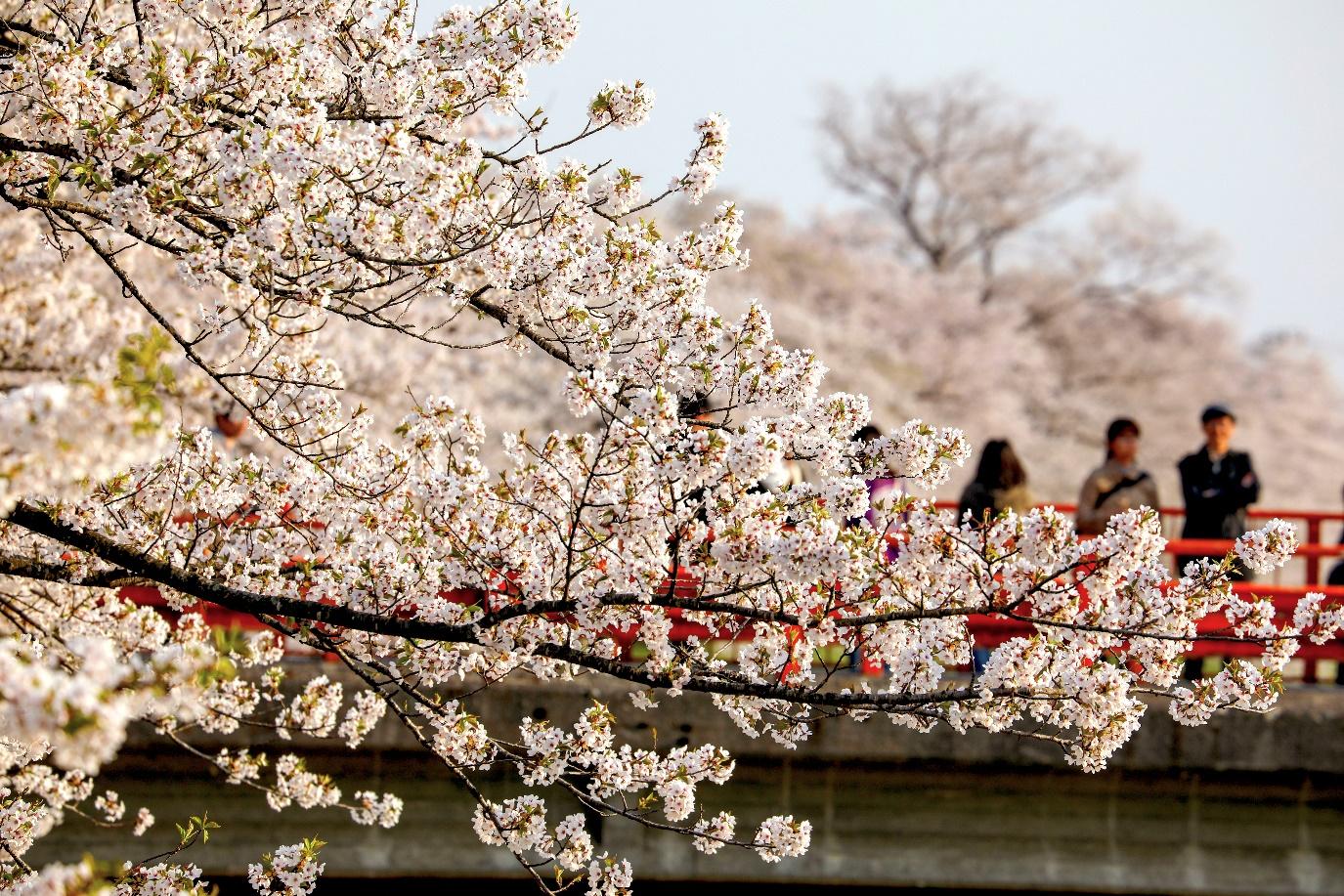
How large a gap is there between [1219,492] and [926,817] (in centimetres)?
293

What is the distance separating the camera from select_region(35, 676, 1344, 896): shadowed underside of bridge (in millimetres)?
8258

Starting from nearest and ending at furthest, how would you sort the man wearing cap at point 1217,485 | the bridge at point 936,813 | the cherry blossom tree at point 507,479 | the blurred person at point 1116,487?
the cherry blossom tree at point 507,479, the bridge at point 936,813, the blurred person at point 1116,487, the man wearing cap at point 1217,485

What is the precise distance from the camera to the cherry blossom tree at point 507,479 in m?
4.06

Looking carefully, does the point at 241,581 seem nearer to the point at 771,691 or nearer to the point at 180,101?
the point at 180,101

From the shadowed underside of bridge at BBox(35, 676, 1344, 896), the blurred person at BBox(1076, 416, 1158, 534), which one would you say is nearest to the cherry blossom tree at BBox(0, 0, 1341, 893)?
the shadowed underside of bridge at BBox(35, 676, 1344, 896)

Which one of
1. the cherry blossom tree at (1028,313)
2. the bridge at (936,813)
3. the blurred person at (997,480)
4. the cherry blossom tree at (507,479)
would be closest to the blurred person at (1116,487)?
the blurred person at (997,480)

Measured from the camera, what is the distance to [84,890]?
9.43 ft

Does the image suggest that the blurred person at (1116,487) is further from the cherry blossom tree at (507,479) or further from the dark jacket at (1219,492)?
the cherry blossom tree at (507,479)

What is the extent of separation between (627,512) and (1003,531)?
1.14m

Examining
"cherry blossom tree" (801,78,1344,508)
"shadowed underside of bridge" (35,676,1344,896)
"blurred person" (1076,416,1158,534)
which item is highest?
"cherry blossom tree" (801,78,1344,508)

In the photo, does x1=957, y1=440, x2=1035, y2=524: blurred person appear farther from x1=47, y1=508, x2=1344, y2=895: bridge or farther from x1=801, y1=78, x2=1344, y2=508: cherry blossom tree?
x1=801, y1=78, x2=1344, y2=508: cherry blossom tree

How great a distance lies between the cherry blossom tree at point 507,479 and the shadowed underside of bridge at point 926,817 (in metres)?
3.15

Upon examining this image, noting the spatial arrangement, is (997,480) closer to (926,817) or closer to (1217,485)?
(1217,485)

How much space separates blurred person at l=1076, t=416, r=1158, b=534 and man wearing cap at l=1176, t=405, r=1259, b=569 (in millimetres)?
457
